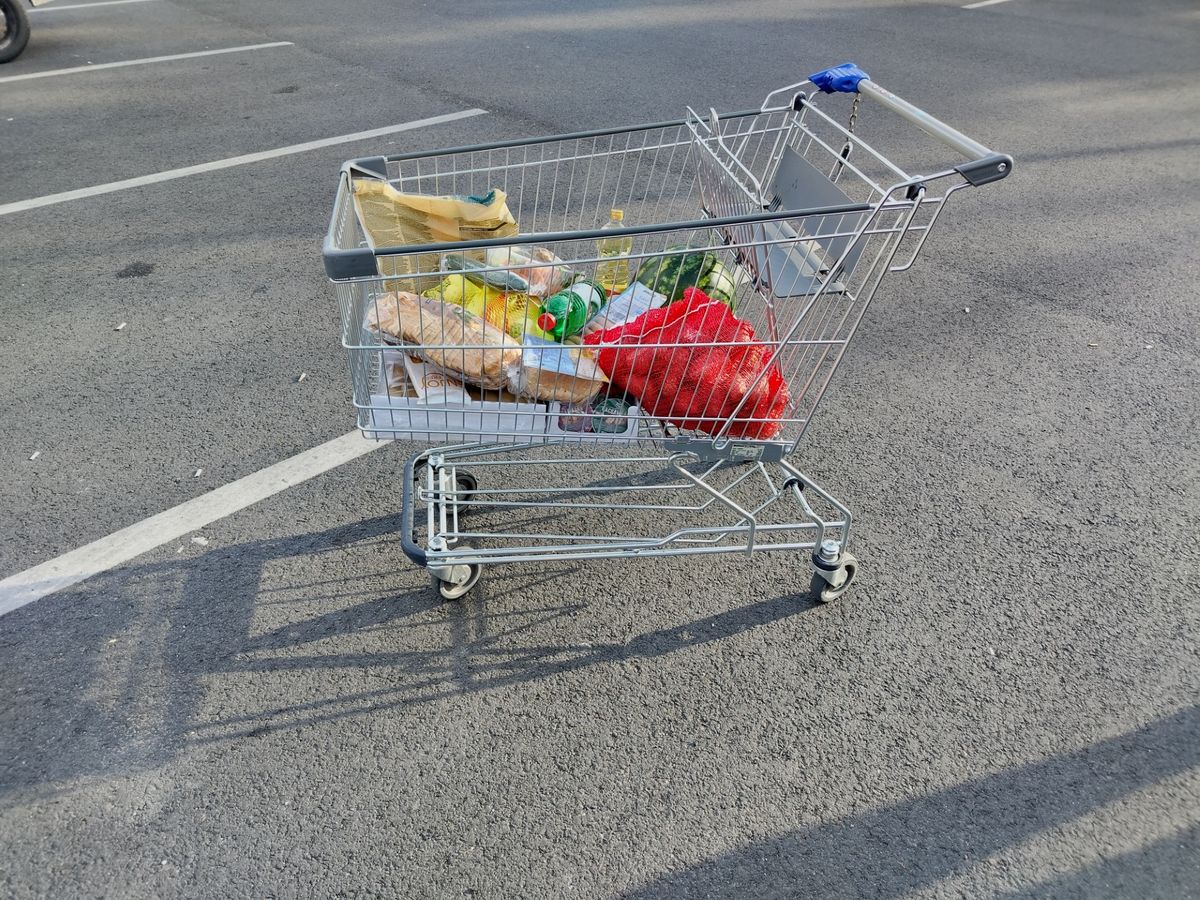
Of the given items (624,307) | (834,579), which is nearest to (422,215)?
(624,307)

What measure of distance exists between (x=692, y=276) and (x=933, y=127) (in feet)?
2.44

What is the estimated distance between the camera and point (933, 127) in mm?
2326

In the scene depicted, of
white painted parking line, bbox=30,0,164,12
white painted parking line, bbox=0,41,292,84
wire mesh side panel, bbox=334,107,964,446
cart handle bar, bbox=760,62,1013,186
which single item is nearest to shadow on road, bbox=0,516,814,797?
wire mesh side panel, bbox=334,107,964,446

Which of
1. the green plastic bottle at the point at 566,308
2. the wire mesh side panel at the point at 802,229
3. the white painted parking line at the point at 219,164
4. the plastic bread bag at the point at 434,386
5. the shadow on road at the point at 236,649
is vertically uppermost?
the wire mesh side panel at the point at 802,229

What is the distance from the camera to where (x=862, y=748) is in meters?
2.35

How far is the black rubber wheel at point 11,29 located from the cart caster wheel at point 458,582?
7507 mm

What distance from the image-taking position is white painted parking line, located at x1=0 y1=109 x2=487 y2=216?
5105 millimetres

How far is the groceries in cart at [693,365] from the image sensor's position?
2379mm

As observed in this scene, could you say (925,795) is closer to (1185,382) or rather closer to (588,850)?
(588,850)

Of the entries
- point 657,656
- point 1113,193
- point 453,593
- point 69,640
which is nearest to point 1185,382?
point 1113,193

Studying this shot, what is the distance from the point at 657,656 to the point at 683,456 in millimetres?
A: 601

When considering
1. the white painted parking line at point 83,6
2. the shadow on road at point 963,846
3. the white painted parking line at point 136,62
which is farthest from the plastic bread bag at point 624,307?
the white painted parking line at point 83,6

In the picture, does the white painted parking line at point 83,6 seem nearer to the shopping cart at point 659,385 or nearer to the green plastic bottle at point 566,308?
the shopping cart at point 659,385

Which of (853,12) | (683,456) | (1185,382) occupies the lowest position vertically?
(853,12)
